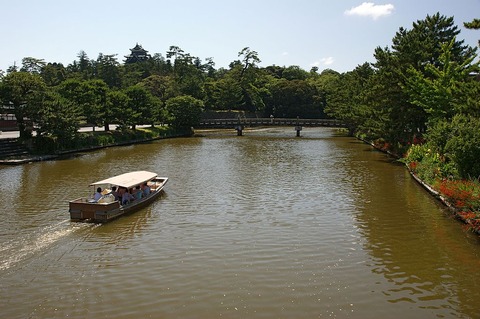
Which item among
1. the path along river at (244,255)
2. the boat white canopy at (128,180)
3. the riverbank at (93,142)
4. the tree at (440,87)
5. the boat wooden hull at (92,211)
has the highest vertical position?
the tree at (440,87)

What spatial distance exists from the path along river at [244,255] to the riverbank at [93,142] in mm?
15165

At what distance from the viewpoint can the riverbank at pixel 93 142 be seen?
4526cm

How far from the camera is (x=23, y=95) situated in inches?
1902

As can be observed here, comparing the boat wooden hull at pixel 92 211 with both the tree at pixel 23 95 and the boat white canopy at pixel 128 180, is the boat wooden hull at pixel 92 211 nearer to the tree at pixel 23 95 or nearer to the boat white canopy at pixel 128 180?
the boat white canopy at pixel 128 180

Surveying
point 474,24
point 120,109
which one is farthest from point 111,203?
point 120,109

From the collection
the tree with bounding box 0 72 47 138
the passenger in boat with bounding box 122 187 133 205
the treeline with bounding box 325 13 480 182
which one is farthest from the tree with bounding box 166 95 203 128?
the passenger in boat with bounding box 122 187 133 205

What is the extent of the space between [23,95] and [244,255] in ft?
139

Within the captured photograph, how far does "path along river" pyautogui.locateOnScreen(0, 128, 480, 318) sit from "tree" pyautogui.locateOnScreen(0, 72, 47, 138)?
1998 cm

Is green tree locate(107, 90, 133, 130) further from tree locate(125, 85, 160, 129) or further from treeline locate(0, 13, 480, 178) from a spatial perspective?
tree locate(125, 85, 160, 129)

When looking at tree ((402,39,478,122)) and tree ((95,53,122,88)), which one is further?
tree ((95,53,122,88))

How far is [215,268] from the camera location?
1548cm

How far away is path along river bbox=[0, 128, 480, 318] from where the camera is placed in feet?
41.4

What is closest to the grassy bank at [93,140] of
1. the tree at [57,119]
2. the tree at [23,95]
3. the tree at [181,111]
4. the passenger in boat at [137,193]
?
the tree at [57,119]

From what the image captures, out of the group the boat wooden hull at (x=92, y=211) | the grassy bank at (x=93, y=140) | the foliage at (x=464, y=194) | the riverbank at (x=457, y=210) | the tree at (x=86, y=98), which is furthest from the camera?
the tree at (x=86, y=98)
